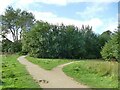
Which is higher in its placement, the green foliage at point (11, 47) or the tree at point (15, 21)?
the tree at point (15, 21)

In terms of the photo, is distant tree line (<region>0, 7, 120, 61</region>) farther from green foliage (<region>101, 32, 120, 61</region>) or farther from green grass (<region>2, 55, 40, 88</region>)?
green grass (<region>2, 55, 40, 88</region>)

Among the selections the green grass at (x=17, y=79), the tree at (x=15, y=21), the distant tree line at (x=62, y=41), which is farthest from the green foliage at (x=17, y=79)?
the tree at (x=15, y=21)

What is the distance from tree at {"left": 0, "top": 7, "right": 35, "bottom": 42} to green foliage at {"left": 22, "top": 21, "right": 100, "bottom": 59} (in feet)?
79.7

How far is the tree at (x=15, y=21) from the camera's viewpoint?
80188 millimetres

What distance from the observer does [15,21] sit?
8138 cm

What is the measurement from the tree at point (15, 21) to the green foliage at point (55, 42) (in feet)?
79.7

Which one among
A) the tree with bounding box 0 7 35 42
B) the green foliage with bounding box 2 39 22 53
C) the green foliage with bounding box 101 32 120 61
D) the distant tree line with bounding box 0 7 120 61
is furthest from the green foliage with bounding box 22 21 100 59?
the tree with bounding box 0 7 35 42

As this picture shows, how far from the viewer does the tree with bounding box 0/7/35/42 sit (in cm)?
8019

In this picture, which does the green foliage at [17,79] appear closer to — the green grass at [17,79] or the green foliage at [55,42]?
the green grass at [17,79]

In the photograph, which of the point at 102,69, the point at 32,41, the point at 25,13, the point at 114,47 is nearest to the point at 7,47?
the point at 25,13

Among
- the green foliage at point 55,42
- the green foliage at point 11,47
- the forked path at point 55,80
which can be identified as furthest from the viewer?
the green foliage at point 11,47

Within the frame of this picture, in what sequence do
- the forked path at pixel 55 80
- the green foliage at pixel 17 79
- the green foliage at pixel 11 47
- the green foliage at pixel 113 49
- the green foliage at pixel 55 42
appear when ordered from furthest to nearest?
the green foliage at pixel 11 47, the green foliage at pixel 55 42, the green foliage at pixel 113 49, the green foliage at pixel 17 79, the forked path at pixel 55 80

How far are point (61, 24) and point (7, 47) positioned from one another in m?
22.5

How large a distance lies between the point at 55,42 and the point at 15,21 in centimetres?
3084
